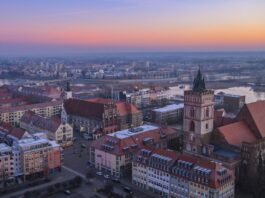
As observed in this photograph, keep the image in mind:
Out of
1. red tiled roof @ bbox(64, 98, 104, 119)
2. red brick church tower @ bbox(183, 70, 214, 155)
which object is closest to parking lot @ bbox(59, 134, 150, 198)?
red tiled roof @ bbox(64, 98, 104, 119)

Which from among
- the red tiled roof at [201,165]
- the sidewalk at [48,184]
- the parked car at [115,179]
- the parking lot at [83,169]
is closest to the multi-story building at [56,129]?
the parking lot at [83,169]

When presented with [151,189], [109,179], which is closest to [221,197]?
[151,189]

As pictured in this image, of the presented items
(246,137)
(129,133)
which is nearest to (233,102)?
(246,137)

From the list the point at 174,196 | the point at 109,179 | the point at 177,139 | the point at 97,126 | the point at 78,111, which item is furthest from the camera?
the point at 78,111

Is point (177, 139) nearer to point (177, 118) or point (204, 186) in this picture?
point (204, 186)

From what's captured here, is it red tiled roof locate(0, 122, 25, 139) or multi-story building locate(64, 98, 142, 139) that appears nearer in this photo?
red tiled roof locate(0, 122, 25, 139)

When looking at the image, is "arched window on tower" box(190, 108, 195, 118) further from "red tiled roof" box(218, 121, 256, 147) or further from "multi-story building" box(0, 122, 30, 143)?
"multi-story building" box(0, 122, 30, 143)
